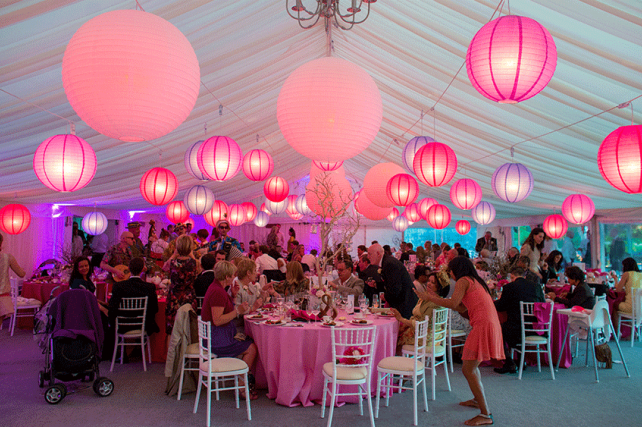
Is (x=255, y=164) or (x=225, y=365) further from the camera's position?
(x=255, y=164)

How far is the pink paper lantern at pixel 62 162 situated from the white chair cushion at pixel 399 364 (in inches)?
117

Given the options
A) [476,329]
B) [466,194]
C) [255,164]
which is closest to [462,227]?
[466,194]

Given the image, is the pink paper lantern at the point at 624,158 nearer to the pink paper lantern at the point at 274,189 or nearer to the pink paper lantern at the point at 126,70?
the pink paper lantern at the point at 126,70

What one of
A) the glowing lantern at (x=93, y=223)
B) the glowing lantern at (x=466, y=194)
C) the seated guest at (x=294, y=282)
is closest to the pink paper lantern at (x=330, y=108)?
the seated guest at (x=294, y=282)

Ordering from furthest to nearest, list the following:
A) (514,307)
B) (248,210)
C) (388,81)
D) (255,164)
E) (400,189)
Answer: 1. (248,210)
2. (388,81)
3. (255,164)
4. (400,189)
5. (514,307)

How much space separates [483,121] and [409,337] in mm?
3084

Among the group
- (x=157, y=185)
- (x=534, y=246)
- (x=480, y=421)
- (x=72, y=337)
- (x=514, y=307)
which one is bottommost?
(x=480, y=421)

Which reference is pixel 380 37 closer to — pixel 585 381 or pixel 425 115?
pixel 425 115

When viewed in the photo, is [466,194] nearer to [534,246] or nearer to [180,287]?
[534,246]

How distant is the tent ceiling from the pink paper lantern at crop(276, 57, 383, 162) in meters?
1.73

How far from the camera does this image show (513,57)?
2.41 metres

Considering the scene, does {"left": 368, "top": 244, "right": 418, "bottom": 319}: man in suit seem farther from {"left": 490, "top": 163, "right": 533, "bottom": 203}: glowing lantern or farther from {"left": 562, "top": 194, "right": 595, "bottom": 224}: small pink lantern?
{"left": 562, "top": 194, "right": 595, "bottom": 224}: small pink lantern

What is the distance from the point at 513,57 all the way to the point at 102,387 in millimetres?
4223

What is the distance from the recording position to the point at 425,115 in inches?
267
